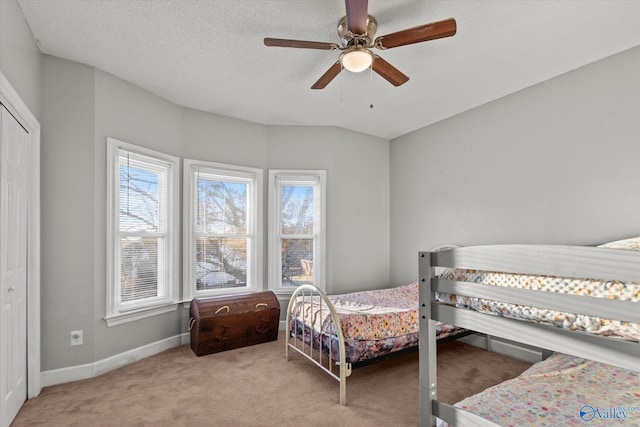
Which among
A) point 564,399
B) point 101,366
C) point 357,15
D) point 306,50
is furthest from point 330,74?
point 101,366

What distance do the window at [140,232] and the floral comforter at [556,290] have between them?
294 cm

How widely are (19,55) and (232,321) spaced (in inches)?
107

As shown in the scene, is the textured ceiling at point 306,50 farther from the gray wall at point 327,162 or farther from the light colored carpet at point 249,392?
the light colored carpet at point 249,392

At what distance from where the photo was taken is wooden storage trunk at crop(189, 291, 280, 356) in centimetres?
328

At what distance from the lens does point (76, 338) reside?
108 inches

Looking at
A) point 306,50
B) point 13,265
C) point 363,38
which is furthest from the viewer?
point 306,50

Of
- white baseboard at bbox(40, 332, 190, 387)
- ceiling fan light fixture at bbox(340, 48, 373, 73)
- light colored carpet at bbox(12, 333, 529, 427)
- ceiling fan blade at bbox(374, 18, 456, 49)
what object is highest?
ceiling fan blade at bbox(374, 18, 456, 49)

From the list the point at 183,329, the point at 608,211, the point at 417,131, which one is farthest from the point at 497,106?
the point at 183,329

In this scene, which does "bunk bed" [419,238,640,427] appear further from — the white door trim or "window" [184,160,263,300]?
"window" [184,160,263,300]

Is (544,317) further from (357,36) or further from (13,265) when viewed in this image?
(13,265)

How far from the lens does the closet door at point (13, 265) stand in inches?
77.5

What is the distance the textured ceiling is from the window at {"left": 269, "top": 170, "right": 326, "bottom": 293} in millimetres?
1012

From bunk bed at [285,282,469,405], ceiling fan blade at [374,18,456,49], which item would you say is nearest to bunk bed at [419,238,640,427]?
bunk bed at [285,282,469,405]

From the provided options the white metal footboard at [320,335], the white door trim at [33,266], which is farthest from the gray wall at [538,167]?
the white door trim at [33,266]
